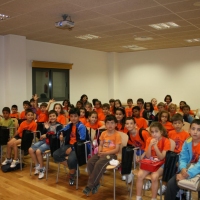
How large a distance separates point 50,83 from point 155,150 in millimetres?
6188

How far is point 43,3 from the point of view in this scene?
4.38 m

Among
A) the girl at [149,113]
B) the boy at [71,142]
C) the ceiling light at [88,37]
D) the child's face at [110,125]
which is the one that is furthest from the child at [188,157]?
the ceiling light at [88,37]

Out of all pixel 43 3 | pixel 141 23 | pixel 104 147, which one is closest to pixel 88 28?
pixel 141 23

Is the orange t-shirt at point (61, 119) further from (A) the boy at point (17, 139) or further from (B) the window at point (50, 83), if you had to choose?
(B) the window at point (50, 83)

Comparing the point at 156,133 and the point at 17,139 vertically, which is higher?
the point at 156,133

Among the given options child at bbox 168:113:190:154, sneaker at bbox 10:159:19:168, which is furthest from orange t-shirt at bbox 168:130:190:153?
sneaker at bbox 10:159:19:168

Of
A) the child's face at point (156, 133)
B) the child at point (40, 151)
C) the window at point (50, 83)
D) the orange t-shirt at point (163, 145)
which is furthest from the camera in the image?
the window at point (50, 83)

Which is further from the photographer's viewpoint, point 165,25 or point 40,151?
point 165,25

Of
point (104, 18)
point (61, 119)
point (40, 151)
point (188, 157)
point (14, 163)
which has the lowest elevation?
point (14, 163)

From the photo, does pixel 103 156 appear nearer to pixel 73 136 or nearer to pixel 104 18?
pixel 73 136

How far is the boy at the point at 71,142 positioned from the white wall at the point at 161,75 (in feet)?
20.9

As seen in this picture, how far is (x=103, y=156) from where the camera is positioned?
344 cm

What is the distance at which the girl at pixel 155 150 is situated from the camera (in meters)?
2.87

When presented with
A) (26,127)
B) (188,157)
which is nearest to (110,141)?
(188,157)
